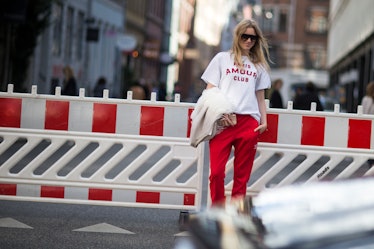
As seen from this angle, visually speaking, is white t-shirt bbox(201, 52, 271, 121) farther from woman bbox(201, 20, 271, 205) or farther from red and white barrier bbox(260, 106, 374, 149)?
red and white barrier bbox(260, 106, 374, 149)

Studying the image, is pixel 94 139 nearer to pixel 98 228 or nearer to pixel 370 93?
pixel 98 228

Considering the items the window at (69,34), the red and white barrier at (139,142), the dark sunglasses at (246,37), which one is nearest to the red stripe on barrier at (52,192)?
the red and white barrier at (139,142)

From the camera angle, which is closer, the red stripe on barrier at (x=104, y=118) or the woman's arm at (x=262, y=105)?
the woman's arm at (x=262, y=105)

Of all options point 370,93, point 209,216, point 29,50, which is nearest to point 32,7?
point 29,50

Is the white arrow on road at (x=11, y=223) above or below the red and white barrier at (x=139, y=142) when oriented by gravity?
below

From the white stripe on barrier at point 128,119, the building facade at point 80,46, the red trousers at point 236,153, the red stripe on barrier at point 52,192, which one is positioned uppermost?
the building facade at point 80,46

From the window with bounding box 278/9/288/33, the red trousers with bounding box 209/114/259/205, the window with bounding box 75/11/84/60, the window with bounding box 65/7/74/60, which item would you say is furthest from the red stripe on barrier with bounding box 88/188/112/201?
the window with bounding box 278/9/288/33

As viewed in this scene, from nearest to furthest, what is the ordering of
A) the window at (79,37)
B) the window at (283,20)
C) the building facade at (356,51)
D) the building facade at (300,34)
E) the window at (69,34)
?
the building facade at (356,51) < the window at (69,34) < the window at (79,37) < the building facade at (300,34) < the window at (283,20)

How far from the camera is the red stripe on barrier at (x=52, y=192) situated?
934cm

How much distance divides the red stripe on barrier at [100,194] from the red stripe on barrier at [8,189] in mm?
645

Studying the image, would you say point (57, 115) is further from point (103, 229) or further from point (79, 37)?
point (79, 37)

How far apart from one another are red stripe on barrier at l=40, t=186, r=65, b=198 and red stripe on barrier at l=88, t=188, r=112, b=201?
0.25m

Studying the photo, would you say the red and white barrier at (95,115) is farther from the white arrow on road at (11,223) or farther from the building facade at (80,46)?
the building facade at (80,46)

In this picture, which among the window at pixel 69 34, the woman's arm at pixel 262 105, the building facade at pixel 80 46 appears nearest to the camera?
the woman's arm at pixel 262 105
